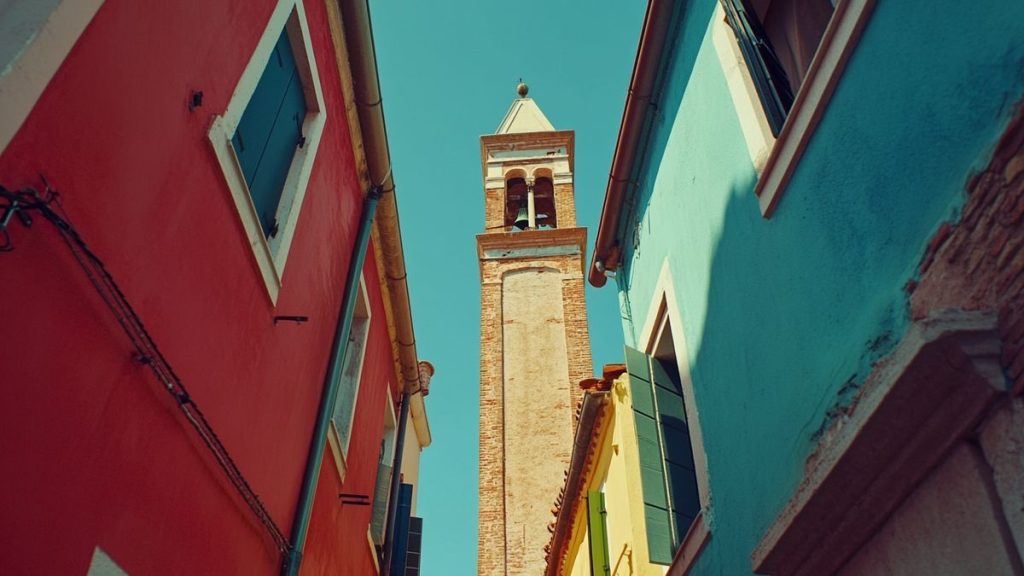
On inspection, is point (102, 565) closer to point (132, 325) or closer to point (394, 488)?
point (132, 325)

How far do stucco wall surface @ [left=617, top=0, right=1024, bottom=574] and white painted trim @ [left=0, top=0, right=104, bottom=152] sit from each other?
2.57 m

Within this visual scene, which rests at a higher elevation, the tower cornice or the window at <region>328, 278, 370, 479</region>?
the tower cornice

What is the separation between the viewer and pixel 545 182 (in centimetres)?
2502

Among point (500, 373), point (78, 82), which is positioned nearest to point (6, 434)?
point (78, 82)

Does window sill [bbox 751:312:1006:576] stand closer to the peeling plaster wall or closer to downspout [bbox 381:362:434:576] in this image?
downspout [bbox 381:362:434:576]

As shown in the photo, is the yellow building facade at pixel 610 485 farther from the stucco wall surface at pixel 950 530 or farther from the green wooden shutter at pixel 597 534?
the stucco wall surface at pixel 950 530

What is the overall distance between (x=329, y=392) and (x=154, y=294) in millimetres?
2779

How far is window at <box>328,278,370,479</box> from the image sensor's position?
21.9 ft

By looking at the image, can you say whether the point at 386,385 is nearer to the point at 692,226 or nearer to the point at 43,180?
the point at 692,226

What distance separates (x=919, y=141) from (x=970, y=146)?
0.26 metres

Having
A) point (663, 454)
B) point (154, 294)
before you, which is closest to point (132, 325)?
point (154, 294)

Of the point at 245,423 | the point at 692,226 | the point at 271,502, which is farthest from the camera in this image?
the point at 692,226

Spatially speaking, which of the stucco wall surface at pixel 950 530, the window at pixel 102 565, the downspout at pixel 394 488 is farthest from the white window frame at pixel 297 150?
the downspout at pixel 394 488

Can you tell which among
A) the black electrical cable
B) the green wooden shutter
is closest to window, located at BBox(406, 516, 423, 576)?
the green wooden shutter
